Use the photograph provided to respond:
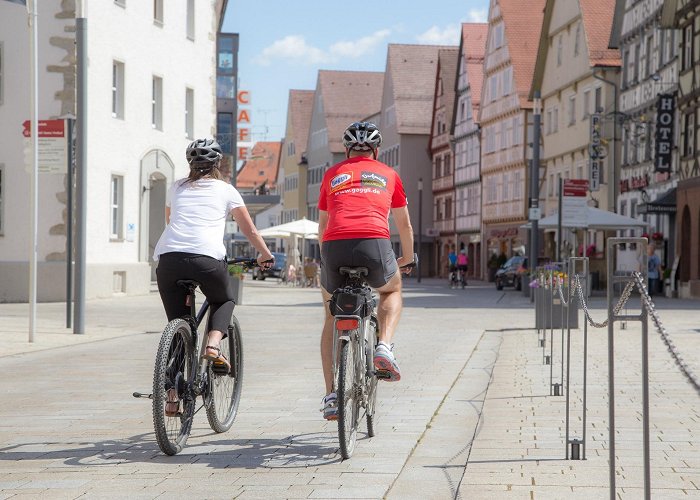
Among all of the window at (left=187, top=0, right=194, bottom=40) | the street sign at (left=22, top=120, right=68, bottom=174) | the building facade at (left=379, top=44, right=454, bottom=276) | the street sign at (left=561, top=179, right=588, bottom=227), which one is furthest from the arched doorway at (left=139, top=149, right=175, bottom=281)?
the building facade at (left=379, top=44, right=454, bottom=276)

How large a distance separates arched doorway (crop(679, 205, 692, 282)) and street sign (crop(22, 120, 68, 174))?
85.7 feet

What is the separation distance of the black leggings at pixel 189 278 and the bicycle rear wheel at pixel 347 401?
2.77 ft

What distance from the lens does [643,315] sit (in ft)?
15.3

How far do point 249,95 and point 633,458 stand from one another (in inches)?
2890

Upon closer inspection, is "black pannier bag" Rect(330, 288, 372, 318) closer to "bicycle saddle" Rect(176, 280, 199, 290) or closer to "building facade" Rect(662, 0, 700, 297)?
"bicycle saddle" Rect(176, 280, 199, 290)

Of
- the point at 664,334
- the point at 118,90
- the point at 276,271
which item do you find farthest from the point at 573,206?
the point at 276,271

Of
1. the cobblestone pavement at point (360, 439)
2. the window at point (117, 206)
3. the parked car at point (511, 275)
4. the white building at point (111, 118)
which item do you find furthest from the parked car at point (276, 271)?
the cobblestone pavement at point (360, 439)

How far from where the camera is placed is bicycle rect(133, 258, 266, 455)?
729 cm

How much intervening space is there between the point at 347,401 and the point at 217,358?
3.08 feet

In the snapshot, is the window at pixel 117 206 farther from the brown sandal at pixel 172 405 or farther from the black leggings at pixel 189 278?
the brown sandal at pixel 172 405

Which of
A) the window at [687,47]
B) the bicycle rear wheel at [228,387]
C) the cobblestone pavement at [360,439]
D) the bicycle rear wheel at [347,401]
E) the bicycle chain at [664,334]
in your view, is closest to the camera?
the bicycle chain at [664,334]

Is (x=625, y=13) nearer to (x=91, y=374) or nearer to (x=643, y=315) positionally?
(x=91, y=374)

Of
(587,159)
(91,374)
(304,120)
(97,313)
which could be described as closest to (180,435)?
(91,374)

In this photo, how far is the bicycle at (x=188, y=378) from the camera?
7.29 metres
